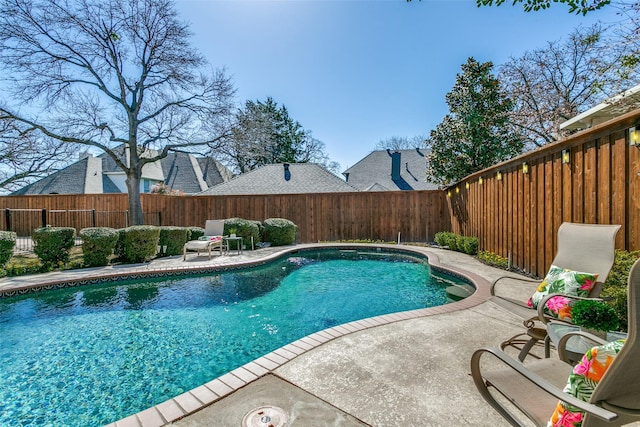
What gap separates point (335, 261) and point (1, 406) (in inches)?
279

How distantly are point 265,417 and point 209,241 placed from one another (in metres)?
7.17

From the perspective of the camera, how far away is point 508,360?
134cm

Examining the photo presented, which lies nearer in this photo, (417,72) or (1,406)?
(1,406)

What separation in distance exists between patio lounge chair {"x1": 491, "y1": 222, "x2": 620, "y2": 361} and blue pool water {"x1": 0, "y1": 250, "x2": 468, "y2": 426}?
2.28 metres

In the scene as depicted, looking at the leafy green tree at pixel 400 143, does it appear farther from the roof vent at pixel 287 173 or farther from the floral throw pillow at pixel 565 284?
the floral throw pillow at pixel 565 284

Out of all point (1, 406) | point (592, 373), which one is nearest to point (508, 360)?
point (592, 373)

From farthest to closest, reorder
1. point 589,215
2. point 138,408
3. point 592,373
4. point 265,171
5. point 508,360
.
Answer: point 265,171
point 589,215
point 138,408
point 508,360
point 592,373

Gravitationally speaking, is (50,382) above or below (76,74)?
below

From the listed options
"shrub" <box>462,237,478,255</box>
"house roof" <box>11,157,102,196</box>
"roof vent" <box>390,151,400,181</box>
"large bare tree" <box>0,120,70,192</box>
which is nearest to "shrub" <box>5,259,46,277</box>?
"large bare tree" <box>0,120,70,192</box>

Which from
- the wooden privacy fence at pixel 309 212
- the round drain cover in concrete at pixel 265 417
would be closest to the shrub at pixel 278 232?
the wooden privacy fence at pixel 309 212

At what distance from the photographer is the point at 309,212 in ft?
42.2

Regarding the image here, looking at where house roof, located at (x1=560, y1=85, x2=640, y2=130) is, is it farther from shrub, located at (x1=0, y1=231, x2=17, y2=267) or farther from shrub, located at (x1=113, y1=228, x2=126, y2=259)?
shrub, located at (x1=0, y1=231, x2=17, y2=267)

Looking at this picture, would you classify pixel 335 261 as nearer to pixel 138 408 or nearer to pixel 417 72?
pixel 138 408

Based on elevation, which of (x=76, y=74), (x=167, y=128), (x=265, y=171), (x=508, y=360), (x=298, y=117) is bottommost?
(x=508, y=360)
